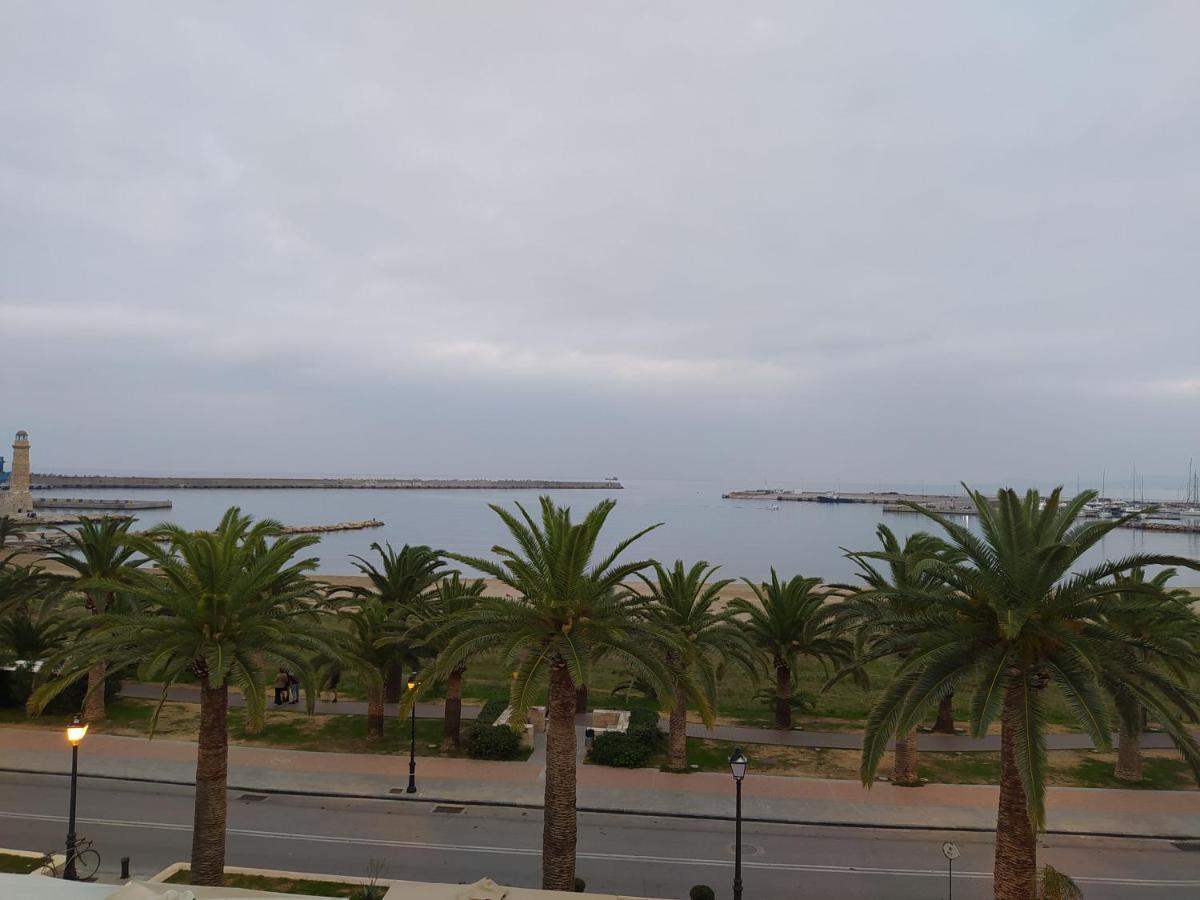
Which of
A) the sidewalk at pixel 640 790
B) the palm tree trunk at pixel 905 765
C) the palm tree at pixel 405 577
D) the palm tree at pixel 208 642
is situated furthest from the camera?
the palm tree at pixel 405 577

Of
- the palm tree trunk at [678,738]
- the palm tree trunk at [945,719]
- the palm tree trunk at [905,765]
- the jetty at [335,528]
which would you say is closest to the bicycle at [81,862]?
the palm tree trunk at [678,738]

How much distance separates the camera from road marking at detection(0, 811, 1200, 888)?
13.7m

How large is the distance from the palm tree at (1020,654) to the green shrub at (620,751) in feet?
32.2

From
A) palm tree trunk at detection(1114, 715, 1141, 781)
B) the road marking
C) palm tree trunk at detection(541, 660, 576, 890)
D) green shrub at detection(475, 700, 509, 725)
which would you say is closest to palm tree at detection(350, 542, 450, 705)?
green shrub at detection(475, 700, 509, 725)

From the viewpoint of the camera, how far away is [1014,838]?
10.4 m

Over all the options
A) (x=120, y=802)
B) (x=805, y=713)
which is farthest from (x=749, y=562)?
(x=120, y=802)

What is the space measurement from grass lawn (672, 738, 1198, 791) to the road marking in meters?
4.62

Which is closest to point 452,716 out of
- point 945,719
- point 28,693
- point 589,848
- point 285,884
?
point 589,848

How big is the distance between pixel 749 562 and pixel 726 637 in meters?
62.9

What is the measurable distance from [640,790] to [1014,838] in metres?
9.11

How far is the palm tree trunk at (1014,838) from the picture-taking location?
34.1ft

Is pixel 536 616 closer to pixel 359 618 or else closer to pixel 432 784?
pixel 432 784

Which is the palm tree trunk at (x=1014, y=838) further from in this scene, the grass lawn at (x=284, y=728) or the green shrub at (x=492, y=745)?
the grass lawn at (x=284, y=728)

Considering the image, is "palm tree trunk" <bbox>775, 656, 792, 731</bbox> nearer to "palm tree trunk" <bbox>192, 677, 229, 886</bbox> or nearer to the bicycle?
"palm tree trunk" <bbox>192, 677, 229, 886</bbox>
